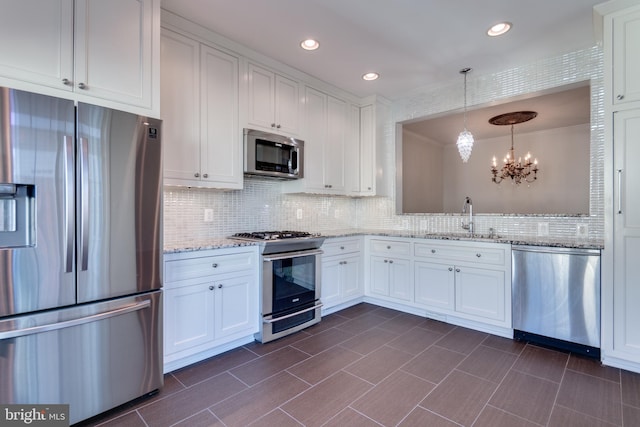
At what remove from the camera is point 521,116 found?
4.60 meters

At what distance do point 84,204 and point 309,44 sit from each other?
7.04 ft

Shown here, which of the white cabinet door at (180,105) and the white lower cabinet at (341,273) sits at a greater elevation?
the white cabinet door at (180,105)

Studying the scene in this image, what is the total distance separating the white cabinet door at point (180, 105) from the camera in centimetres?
236

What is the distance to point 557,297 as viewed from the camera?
257 centimetres

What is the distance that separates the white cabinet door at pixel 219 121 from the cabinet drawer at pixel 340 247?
1.13m

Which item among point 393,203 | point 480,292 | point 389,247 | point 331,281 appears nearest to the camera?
point 480,292

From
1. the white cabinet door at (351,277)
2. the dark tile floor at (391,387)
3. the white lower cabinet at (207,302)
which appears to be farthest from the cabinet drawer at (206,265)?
the white cabinet door at (351,277)

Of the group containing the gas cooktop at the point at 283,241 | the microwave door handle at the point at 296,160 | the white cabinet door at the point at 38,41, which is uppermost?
the white cabinet door at the point at 38,41

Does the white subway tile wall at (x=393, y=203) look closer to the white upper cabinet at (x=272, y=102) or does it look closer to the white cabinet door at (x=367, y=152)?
the white cabinet door at (x=367, y=152)

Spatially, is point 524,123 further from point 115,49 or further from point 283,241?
point 115,49

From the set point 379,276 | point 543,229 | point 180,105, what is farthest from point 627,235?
point 180,105

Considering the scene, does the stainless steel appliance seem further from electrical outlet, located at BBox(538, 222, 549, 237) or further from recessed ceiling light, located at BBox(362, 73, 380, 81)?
electrical outlet, located at BBox(538, 222, 549, 237)

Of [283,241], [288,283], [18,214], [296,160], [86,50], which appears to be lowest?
[288,283]

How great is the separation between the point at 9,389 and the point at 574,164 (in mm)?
7621
